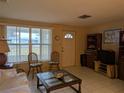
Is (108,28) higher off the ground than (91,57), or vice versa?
(108,28)

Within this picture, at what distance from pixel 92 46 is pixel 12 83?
454 centimetres

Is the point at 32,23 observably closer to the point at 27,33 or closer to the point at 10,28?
the point at 27,33

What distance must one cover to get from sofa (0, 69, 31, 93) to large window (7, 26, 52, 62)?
184 cm

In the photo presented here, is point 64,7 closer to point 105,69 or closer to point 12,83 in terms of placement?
point 12,83

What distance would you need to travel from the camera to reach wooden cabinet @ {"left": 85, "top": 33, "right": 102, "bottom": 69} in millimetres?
5594

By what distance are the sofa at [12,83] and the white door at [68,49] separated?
3348 mm

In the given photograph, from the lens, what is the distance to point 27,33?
4934 mm

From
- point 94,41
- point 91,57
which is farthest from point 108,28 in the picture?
point 91,57

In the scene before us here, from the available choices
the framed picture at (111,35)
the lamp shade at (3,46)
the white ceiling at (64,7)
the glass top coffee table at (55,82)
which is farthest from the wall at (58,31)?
the glass top coffee table at (55,82)

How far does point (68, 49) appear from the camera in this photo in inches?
245

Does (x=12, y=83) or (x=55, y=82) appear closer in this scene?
(x=12, y=83)

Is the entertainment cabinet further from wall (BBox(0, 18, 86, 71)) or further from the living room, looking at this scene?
wall (BBox(0, 18, 86, 71))

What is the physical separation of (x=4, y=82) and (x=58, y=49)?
336cm

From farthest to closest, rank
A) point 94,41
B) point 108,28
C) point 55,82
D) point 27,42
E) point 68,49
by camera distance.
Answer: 1. point 68,49
2. point 94,41
3. point 108,28
4. point 27,42
5. point 55,82
